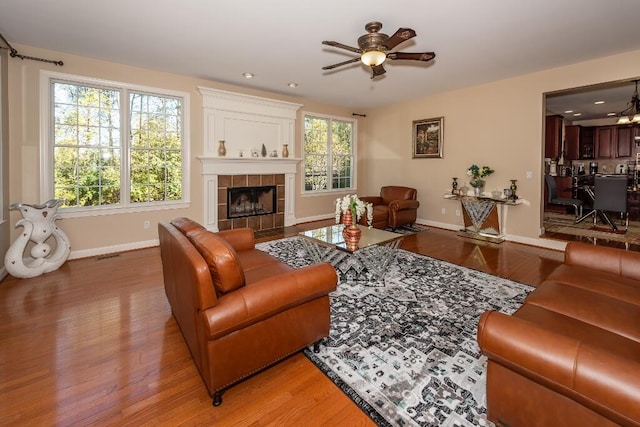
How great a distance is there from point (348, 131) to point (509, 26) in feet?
15.5

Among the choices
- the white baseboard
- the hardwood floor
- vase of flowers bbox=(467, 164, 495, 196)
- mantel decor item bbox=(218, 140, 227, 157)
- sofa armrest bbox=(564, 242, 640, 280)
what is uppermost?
mantel decor item bbox=(218, 140, 227, 157)

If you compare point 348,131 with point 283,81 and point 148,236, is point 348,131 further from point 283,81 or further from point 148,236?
point 148,236

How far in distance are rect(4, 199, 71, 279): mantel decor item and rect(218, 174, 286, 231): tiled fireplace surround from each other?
2328mm

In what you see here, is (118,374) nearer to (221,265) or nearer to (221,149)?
(221,265)

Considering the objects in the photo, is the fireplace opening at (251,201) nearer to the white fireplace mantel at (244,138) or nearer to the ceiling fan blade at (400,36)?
the white fireplace mantel at (244,138)

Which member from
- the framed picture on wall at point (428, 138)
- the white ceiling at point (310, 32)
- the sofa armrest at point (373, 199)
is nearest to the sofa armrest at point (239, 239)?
the white ceiling at point (310, 32)

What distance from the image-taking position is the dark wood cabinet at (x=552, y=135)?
782 centimetres

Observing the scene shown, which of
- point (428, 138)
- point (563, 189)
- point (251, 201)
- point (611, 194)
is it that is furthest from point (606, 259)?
point (563, 189)

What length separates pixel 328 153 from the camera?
24.6ft

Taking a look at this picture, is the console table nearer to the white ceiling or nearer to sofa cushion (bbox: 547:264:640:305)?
the white ceiling

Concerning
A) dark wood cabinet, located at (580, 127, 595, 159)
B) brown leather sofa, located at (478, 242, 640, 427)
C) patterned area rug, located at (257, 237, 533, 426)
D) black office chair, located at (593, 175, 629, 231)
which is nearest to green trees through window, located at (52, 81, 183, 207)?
patterned area rug, located at (257, 237, 533, 426)

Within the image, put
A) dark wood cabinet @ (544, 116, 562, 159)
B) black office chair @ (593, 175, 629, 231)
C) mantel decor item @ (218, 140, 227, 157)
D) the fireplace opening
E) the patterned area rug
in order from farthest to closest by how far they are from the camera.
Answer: dark wood cabinet @ (544, 116, 562, 159), the fireplace opening, mantel decor item @ (218, 140, 227, 157), black office chair @ (593, 175, 629, 231), the patterned area rug

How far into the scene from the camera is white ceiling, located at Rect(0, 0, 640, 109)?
3014mm

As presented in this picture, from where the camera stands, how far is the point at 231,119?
569 centimetres
